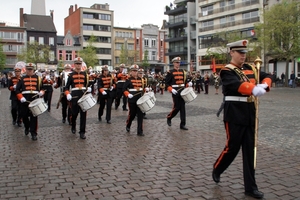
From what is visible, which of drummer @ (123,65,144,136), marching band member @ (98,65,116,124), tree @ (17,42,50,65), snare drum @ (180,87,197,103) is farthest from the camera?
tree @ (17,42,50,65)

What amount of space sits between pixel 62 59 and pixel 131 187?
75441 mm

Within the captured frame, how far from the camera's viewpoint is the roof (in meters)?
76.2

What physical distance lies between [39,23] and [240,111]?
256 ft

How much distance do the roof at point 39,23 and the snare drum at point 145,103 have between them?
7055 cm

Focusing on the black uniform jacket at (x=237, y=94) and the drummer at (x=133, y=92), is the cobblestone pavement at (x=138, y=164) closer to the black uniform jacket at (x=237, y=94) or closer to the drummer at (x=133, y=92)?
the drummer at (x=133, y=92)

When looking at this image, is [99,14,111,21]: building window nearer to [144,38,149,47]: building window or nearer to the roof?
[144,38,149,47]: building window

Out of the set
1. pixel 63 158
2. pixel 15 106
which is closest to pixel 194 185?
pixel 63 158

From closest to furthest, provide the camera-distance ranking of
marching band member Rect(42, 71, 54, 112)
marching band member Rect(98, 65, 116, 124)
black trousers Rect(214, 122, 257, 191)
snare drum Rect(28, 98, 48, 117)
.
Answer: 1. black trousers Rect(214, 122, 257, 191)
2. snare drum Rect(28, 98, 48, 117)
3. marching band member Rect(98, 65, 116, 124)
4. marching band member Rect(42, 71, 54, 112)

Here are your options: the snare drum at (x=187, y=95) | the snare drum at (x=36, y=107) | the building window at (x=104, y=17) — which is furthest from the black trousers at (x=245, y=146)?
the building window at (x=104, y=17)

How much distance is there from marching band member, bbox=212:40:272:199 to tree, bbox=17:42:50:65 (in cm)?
6042

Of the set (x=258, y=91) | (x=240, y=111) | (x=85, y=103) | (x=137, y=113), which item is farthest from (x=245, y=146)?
(x=137, y=113)

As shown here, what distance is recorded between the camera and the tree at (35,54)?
2459 inches

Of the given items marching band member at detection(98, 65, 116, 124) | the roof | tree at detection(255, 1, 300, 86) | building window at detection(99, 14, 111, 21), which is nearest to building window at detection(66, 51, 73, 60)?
the roof

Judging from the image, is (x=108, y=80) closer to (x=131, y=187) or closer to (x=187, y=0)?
(x=131, y=187)
